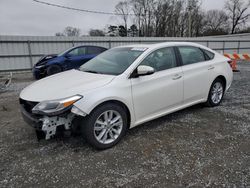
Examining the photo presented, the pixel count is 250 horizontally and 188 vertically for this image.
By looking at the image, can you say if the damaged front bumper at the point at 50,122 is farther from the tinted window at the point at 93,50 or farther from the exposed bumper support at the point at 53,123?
the tinted window at the point at 93,50

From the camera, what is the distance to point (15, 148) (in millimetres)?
2746

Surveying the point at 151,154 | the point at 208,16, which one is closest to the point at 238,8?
the point at 208,16

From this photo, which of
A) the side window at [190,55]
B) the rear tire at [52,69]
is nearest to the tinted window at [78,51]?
the rear tire at [52,69]

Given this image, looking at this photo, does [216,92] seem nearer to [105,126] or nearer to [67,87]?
[105,126]

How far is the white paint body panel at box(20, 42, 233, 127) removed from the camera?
2.44 metres

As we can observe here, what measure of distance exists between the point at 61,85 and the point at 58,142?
0.92m

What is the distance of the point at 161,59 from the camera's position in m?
3.25

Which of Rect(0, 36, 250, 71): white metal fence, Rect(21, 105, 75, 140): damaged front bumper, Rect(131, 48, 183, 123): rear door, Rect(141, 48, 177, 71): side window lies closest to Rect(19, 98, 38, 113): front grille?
Rect(21, 105, 75, 140): damaged front bumper

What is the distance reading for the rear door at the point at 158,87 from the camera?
9.34ft

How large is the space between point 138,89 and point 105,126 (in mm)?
745

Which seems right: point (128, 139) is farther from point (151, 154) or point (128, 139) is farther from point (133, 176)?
point (133, 176)

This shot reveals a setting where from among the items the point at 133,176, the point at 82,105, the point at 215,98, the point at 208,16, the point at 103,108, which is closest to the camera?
the point at 133,176

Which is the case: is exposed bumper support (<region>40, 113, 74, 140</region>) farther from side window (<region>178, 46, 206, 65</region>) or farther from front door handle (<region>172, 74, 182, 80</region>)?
side window (<region>178, 46, 206, 65</region>)

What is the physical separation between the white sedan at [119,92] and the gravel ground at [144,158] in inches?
12.0
